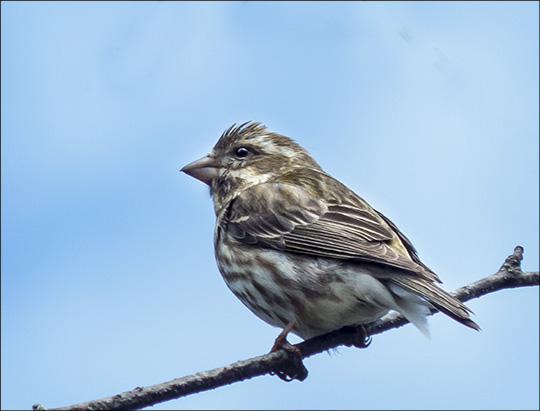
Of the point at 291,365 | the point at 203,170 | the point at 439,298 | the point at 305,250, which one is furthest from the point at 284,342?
the point at 203,170

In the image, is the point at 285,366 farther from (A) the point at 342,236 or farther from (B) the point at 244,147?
(B) the point at 244,147

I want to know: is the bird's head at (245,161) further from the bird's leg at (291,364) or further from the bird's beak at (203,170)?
the bird's leg at (291,364)

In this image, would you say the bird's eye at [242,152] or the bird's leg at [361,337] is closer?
the bird's leg at [361,337]

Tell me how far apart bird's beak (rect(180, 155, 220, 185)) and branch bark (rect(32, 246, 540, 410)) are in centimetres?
235

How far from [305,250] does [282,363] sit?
129cm

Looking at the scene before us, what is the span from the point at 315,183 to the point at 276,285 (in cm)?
149

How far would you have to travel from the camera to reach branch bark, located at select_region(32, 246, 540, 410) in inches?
156

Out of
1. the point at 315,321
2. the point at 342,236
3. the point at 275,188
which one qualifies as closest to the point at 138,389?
the point at 315,321

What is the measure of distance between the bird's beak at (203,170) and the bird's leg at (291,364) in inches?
100

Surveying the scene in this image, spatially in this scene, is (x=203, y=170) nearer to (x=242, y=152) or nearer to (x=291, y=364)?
(x=242, y=152)

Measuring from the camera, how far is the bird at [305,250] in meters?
5.69

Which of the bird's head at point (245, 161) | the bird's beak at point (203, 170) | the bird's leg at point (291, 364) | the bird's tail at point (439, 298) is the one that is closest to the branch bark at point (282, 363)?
the bird's leg at point (291, 364)

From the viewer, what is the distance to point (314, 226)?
6.49m

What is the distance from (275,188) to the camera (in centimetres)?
719
